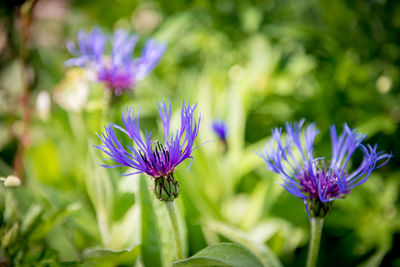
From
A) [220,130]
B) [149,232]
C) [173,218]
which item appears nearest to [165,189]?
[173,218]

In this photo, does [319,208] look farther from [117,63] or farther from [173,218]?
[117,63]

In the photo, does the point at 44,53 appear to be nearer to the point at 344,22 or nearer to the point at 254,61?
the point at 254,61

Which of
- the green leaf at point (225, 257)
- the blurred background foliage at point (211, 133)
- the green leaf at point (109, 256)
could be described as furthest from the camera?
the blurred background foliage at point (211, 133)

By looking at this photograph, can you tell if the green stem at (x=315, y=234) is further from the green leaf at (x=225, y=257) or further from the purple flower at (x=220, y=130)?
the purple flower at (x=220, y=130)

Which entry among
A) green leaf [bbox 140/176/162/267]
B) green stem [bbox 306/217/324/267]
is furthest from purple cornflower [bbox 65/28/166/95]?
green stem [bbox 306/217/324/267]

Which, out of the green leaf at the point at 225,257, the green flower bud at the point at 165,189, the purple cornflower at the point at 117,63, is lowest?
the green leaf at the point at 225,257

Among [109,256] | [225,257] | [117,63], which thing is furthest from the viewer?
[117,63]

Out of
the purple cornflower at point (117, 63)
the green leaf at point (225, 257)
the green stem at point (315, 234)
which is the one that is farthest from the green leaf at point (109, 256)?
the purple cornflower at point (117, 63)

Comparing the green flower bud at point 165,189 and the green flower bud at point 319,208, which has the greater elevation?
the green flower bud at point 165,189
